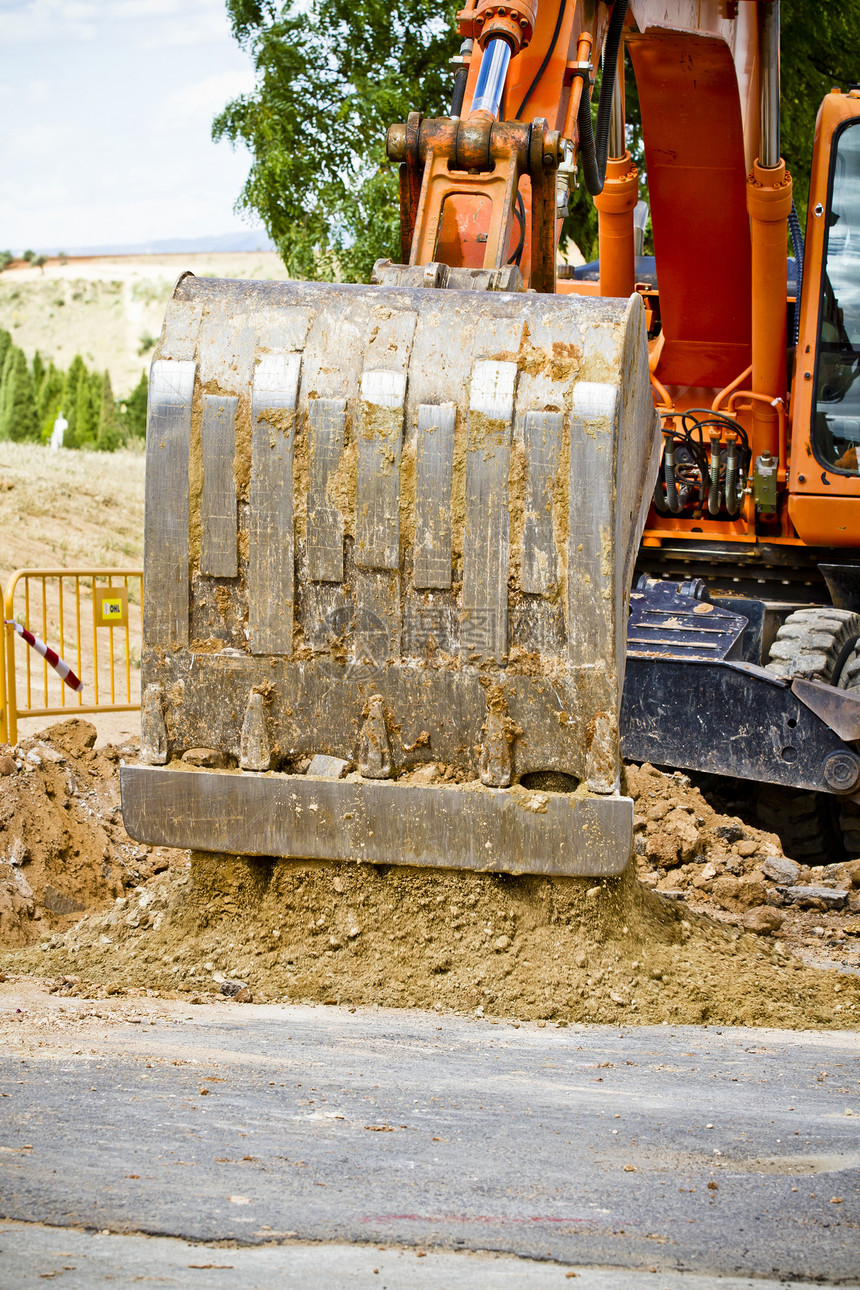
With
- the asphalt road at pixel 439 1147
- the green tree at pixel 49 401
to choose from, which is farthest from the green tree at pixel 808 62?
the green tree at pixel 49 401

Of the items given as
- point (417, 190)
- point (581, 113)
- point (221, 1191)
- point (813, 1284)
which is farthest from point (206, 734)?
point (581, 113)

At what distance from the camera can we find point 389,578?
4043mm

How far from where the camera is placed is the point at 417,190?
4.91 m

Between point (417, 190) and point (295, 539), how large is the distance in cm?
160

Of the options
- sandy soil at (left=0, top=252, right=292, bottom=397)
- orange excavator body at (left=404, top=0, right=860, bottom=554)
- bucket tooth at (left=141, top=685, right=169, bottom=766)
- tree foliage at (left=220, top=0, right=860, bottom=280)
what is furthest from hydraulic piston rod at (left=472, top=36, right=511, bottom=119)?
sandy soil at (left=0, top=252, right=292, bottom=397)

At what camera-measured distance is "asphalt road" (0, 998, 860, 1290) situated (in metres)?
2.36

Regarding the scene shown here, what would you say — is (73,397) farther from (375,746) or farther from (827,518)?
(375,746)

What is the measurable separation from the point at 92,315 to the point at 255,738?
89.3 metres

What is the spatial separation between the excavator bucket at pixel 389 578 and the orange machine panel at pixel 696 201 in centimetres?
336

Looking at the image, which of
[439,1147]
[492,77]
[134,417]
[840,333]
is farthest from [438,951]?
[134,417]

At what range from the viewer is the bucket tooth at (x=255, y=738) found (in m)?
4.12

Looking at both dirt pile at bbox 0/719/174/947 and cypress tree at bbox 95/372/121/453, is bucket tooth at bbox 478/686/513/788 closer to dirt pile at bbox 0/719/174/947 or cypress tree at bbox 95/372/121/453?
dirt pile at bbox 0/719/174/947

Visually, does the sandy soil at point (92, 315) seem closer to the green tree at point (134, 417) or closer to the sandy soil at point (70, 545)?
the green tree at point (134, 417)

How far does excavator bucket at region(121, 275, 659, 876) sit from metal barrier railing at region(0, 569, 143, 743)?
5.72 m
